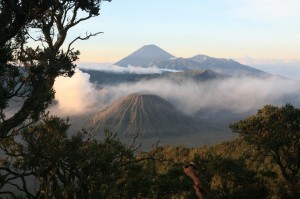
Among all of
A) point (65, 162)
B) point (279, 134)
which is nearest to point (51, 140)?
point (65, 162)

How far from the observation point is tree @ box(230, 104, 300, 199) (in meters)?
33.4

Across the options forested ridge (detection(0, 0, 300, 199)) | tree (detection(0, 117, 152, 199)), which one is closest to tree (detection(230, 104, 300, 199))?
forested ridge (detection(0, 0, 300, 199))

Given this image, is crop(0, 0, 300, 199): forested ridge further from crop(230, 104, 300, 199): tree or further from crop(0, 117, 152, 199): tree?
crop(230, 104, 300, 199): tree

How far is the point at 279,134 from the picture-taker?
33562 mm

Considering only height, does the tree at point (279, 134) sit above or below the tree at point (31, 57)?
below

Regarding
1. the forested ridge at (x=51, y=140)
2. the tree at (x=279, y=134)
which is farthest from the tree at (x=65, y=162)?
the tree at (x=279, y=134)

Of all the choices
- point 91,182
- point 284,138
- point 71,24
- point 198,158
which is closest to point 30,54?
point 71,24

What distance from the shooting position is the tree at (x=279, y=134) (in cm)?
3341

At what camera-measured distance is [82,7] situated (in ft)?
59.5

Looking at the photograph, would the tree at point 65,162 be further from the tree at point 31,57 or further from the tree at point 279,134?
the tree at point 279,134

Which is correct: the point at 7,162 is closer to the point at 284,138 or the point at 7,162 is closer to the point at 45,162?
the point at 45,162

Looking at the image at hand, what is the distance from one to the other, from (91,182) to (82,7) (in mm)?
8305

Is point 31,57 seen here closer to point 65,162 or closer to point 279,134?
point 65,162

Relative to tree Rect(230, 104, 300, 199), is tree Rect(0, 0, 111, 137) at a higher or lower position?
higher
